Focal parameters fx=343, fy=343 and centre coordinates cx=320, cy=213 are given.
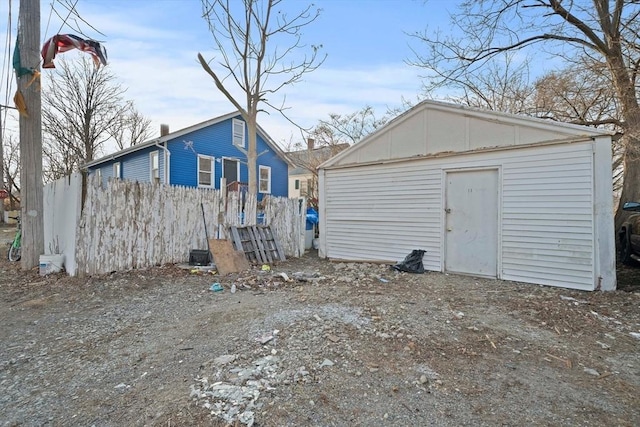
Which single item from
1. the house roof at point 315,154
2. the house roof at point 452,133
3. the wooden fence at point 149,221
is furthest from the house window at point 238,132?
the house roof at point 452,133

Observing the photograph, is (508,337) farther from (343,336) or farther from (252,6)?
(252,6)

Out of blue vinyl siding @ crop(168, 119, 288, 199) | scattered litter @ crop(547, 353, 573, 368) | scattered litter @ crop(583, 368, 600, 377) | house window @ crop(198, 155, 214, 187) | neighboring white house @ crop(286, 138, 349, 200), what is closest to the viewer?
scattered litter @ crop(583, 368, 600, 377)

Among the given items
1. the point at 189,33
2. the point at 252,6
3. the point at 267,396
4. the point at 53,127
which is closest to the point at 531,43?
the point at 252,6

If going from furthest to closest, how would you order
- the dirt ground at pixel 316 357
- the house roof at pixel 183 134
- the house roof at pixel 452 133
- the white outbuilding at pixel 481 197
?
the house roof at pixel 183 134 → the house roof at pixel 452 133 → the white outbuilding at pixel 481 197 → the dirt ground at pixel 316 357

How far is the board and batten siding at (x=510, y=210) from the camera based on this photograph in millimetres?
5426

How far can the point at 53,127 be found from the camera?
21188 millimetres

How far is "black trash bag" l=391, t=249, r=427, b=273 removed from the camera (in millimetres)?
6957

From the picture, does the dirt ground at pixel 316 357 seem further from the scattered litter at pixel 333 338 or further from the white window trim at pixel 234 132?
the white window trim at pixel 234 132

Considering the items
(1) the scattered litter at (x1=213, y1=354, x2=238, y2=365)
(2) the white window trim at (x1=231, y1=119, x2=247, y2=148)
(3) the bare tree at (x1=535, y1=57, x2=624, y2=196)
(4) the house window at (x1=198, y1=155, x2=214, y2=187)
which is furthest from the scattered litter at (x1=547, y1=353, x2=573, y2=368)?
(2) the white window trim at (x1=231, y1=119, x2=247, y2=148)

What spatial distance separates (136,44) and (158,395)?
22.6ft

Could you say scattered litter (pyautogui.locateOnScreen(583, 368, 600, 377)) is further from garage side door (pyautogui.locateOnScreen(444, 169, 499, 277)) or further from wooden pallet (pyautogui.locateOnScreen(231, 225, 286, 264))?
wooden pallet (pyautogui.locateOnScreen(231, 225, 286, 264))

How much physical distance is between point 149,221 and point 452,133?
613cm

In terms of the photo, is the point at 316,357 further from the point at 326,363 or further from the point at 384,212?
the point at 384,212

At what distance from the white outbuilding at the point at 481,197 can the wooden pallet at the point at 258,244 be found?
1.52m
